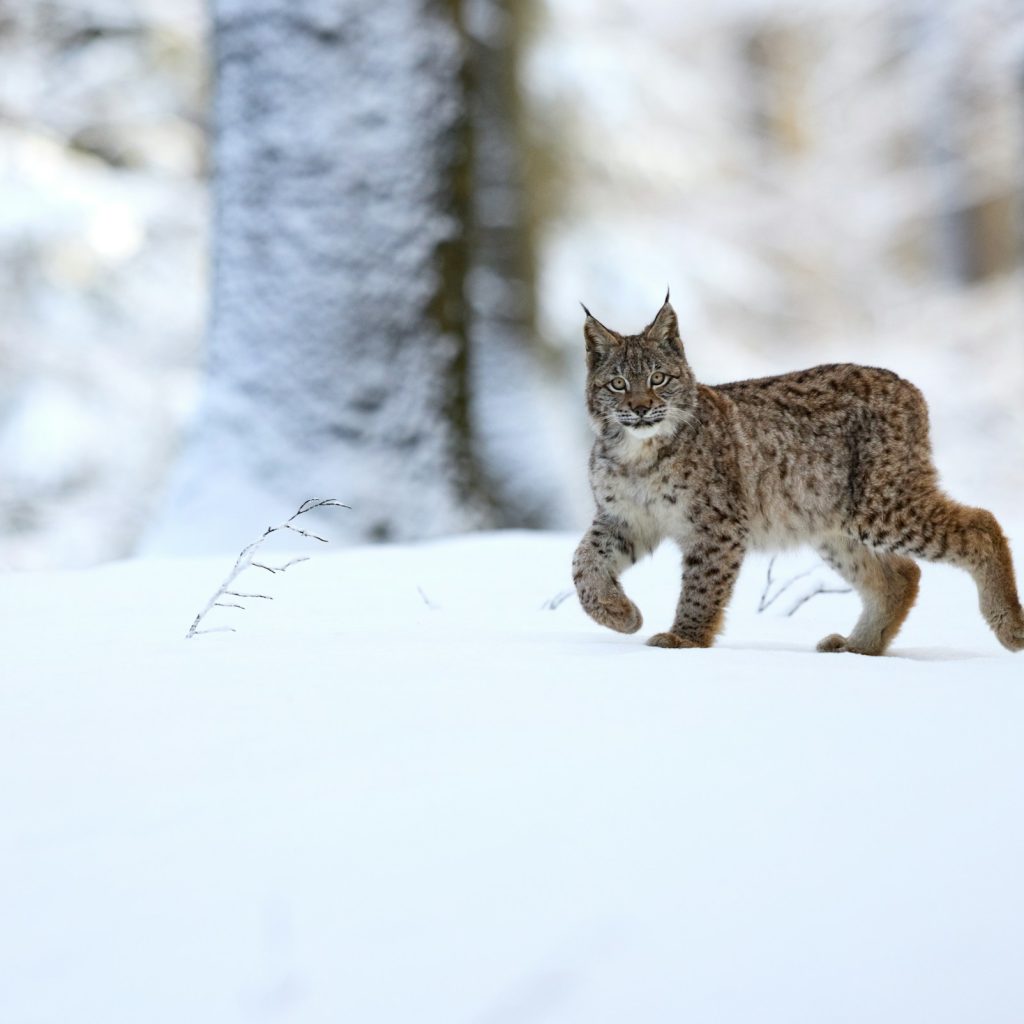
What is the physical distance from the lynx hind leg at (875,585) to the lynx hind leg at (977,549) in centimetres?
20

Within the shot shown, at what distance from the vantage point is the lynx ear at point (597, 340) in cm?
358

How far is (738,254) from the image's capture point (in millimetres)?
11844

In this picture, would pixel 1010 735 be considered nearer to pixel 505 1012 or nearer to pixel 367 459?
pixel 505 1012

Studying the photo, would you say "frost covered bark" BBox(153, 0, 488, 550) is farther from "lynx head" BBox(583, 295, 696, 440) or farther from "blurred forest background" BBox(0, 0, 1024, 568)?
"lynx head" BBox(583, 295, 696, 440)

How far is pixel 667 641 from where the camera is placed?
10.6 ft

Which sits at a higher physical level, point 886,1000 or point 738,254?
point 738,254

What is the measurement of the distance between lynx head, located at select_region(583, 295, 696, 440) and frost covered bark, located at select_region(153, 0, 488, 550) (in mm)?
2144

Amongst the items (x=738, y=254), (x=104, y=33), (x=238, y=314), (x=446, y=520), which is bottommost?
(x=446, y=520)

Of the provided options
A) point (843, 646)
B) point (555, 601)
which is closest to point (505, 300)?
point (555, 601)

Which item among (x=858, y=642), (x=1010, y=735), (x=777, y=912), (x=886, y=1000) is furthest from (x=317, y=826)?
(x=858, y=642)

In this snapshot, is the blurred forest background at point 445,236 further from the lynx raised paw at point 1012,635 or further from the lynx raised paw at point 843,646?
the lynx raised paw at point 1012,635

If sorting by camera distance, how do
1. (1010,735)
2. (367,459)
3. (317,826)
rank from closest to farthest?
(317,826), (1010,735), (367,459)

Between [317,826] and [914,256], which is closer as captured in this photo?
[317,826]

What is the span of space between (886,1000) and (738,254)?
1082cm
